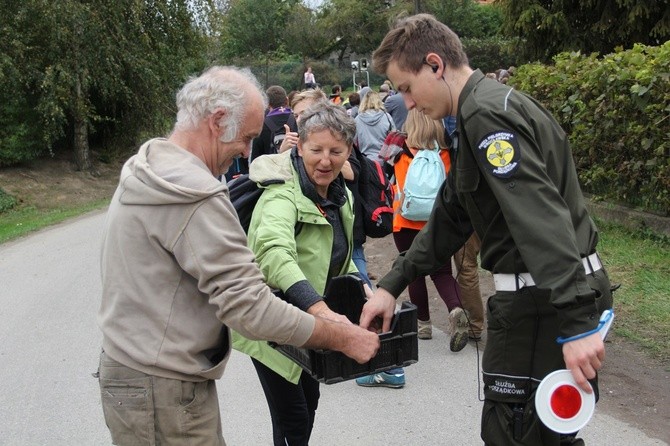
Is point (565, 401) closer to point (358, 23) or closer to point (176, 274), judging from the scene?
point (176, 274)

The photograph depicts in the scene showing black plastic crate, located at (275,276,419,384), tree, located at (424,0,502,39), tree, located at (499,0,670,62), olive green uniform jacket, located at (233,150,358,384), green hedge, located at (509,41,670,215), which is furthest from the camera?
tree, located at (424,0,502,39)

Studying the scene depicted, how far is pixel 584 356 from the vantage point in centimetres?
238

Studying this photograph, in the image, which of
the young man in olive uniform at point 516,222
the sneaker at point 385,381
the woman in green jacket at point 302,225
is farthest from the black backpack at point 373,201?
the young man in olive uniform at point 516,222

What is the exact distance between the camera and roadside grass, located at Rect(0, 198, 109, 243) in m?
15.5

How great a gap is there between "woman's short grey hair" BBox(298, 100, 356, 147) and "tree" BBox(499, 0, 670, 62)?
14.5m

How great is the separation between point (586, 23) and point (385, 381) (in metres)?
14.8

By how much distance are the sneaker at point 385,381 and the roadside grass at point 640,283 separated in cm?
181

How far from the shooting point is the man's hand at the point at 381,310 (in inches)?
129

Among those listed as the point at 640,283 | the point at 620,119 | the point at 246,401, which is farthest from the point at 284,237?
the point at 620,119

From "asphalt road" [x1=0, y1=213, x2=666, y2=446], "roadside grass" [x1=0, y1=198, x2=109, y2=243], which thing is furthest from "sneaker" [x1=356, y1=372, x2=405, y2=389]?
"roadside grass" [x1=0, y1=198, x2=109, y2=243]

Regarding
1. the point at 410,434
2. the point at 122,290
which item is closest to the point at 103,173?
the point at 410,434

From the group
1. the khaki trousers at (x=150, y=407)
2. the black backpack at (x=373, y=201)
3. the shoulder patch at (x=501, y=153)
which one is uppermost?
the shoulder patch at (x=501, y=153)

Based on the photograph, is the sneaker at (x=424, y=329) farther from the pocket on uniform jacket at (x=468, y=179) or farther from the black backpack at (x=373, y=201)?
the pocket on uniform jacket at (x=468, y=179)

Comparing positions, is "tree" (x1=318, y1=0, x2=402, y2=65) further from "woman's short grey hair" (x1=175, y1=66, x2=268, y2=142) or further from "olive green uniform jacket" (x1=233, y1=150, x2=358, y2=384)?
"woman's short grey hair" (x1=175, y1=66, x2=268, y2=142)
